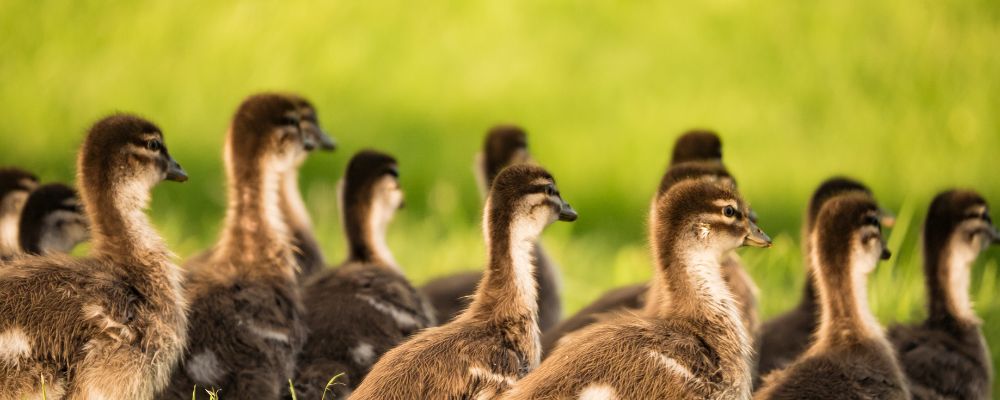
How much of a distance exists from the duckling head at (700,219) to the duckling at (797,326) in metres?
1.49

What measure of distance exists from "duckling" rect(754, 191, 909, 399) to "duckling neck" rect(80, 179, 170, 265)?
2.71m

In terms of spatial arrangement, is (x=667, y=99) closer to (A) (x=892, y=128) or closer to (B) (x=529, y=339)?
(A) (x=892, y=128)

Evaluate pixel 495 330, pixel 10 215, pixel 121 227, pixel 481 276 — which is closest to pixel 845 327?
pixel 495 330

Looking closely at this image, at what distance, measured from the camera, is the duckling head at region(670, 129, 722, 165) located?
8.27m

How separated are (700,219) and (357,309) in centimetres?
174

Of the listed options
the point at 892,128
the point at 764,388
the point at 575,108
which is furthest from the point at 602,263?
the point at 764,388

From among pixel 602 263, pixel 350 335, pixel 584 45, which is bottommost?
pixel 602 263

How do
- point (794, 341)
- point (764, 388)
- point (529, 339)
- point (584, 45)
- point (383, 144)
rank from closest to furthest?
point (529, 339)
point (764, 388)
point (794, 341)
point (383, 144)
point (584, 45)

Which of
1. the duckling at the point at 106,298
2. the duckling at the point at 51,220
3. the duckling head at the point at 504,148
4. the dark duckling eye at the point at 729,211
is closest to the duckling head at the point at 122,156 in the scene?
the duckling at the point at 106,298

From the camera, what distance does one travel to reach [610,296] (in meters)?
7.53

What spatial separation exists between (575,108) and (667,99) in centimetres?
96

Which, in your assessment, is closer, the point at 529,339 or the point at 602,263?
the point at 529,339

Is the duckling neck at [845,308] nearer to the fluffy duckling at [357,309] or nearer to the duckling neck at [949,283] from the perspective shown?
the duckling neck at [949,283]

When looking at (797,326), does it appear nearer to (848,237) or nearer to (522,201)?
(848,237)
